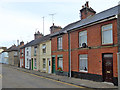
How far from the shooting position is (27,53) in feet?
104

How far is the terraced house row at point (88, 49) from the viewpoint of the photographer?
36.4 feet

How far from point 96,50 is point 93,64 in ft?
4.79

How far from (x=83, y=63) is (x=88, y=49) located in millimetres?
1819

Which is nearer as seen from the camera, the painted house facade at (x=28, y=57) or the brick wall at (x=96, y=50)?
the brick wall at (x=96, y=50)

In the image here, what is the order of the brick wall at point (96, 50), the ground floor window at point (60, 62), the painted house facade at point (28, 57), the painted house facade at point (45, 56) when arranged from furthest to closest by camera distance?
the painted house facade at point (28, 57) < the painted house facade at point (45, 56) < the ground floor window at point (60, 62) < the brick wall at point (96, 50)

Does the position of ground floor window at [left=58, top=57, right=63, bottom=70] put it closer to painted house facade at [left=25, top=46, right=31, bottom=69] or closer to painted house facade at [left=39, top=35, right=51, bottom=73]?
painted house facade at [left=39, top=35, right=51, bottom=73]

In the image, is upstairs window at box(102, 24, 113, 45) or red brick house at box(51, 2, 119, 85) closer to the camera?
red brick house at box(51, 2, 119, 85)

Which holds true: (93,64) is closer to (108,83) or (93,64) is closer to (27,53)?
(108,83)

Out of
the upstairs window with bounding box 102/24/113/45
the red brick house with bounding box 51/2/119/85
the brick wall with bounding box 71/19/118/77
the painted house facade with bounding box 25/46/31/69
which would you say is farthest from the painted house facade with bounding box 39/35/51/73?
the upstairs window with bounding box 102/24/113/45

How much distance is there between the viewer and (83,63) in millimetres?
14195

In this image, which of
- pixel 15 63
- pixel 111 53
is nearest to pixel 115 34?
pixel 111 53

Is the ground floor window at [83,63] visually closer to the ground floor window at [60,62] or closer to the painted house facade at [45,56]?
the ground floor window at [60,62]

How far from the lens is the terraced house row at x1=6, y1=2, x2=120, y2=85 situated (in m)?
11.1

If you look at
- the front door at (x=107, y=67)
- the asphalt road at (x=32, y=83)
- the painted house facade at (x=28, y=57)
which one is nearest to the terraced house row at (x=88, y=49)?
the front door at (x=107, y=67)
